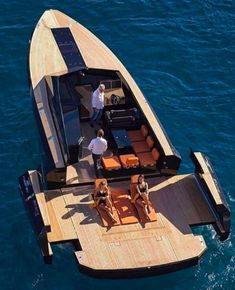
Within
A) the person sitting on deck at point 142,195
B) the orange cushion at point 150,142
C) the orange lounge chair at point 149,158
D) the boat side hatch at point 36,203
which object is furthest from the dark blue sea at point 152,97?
the orange lounge chair at point 149,158

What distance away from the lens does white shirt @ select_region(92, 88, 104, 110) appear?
2402 centimetres

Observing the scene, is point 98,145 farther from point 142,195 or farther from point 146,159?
point 142,195

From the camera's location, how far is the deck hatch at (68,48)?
25.7 metres

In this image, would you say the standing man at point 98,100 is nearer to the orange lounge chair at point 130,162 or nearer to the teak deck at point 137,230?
the orange lounge chair at point 130,162

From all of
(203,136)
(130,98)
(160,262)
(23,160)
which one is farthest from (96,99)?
(160,262)

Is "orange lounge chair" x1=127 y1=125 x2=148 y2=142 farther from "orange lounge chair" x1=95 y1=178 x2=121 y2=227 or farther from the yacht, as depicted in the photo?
"orange lounge chair" x1=95 y1=178 x2=121 y2=227

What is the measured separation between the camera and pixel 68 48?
26781 millimetres

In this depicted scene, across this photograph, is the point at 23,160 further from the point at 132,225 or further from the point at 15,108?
the point at 132,225

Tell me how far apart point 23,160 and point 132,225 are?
6.50 metres

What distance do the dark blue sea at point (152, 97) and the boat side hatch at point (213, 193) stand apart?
3.98ft

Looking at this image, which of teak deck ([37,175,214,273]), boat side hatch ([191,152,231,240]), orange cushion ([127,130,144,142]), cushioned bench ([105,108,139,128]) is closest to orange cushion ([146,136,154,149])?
orange cushion ([127,130,144,142])

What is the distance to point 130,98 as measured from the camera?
25.4m

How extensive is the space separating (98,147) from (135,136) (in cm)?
249

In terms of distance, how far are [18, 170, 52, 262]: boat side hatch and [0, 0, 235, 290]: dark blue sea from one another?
62.0 inches
